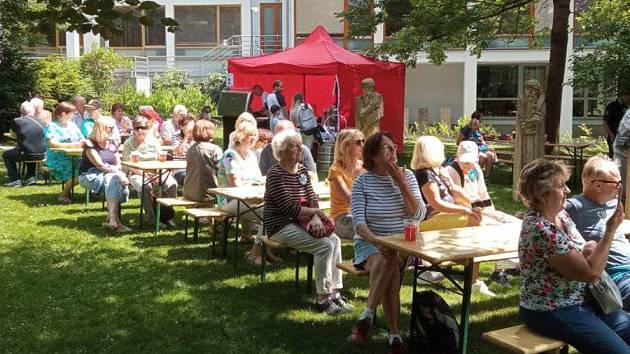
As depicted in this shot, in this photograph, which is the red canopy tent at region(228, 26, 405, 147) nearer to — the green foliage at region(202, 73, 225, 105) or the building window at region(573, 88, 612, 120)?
the green foliage at region(202, 73, 225, 105)

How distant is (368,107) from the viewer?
14586 mm

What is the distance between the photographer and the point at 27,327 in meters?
4.89

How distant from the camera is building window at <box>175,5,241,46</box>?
3192 cm

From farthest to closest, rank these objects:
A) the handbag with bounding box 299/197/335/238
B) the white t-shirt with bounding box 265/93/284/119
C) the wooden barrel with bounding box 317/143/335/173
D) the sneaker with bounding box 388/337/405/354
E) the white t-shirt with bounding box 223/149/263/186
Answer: the white t-shirt with bounding box 265/93/284/119 < the wooden barrel with bounding box 317/143/335/173 < the white t-shirt with bounding box 223/149/263/186 < the handbag with bounding box 299/197/335/238 < the sneaker with bounding box 388/337/405/354

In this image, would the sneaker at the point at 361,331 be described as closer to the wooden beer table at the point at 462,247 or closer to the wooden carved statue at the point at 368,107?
the wooden beer table at the point at 462,247

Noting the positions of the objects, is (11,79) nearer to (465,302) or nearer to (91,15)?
(91,15)

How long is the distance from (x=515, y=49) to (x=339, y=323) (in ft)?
76.0

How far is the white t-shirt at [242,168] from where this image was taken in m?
6.90

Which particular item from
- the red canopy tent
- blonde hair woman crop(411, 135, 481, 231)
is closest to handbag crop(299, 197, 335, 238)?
blonde hair woman crop(411, 135, 481, 231)

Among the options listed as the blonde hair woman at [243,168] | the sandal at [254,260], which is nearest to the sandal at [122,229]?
the blonde hair woman at [243,168]

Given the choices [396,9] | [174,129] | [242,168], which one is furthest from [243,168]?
[396,9]

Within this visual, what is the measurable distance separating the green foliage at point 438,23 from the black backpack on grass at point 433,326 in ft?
34.1

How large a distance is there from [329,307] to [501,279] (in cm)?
169

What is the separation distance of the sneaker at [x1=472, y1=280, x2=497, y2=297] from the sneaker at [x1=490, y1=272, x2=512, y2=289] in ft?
0.68
